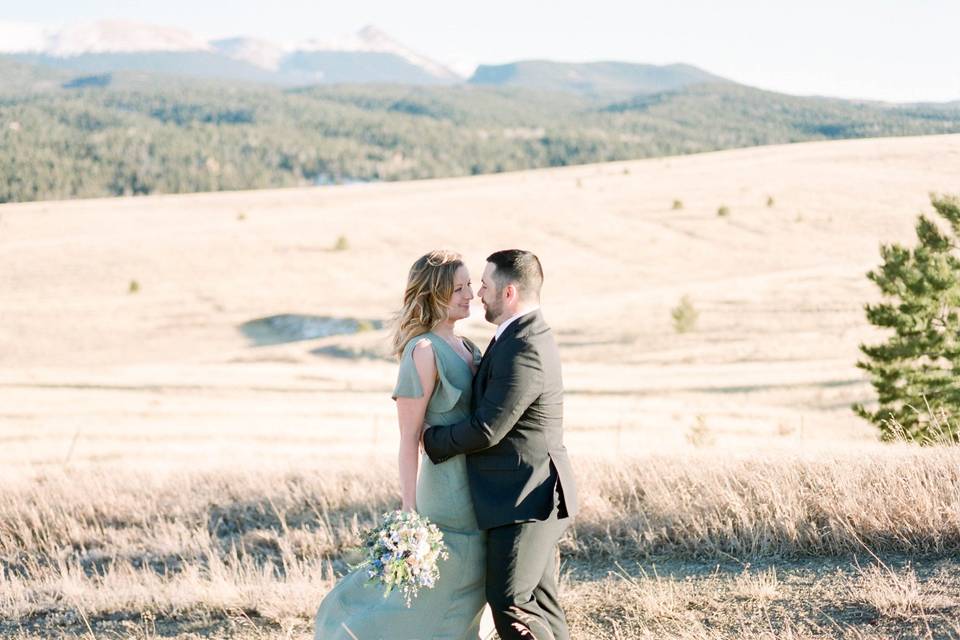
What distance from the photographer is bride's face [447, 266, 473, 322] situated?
468 cm

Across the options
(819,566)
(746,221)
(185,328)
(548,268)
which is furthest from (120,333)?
(819,566)

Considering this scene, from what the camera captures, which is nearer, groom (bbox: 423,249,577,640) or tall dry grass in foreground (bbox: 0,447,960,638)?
groom (bbox: 423,249,577,640)

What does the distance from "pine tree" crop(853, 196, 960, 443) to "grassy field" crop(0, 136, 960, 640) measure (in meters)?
1.51

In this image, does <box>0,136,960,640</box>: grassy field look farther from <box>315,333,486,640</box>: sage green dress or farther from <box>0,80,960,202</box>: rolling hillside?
<box>0,80,960,202</box>: rolling hillside

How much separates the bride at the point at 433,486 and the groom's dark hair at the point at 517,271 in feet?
0.78

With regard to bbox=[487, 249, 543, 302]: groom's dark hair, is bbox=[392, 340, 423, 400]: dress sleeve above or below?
below

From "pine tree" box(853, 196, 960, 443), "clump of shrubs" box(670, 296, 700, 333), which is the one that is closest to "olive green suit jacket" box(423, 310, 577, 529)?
"pine tree" box(853, 196, 960, 443)

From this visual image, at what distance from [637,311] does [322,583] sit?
3149 cm

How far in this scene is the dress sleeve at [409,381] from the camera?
14.9 ft

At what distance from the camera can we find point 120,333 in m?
41.4

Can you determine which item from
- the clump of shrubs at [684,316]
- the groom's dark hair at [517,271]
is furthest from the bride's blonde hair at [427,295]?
the clump of shrubs at [684,316]

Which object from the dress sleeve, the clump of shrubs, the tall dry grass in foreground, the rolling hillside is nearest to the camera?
the dress sleeve

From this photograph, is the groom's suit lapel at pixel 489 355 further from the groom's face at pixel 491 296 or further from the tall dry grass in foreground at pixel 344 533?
the tall dry grass in foreground at pixel 344 533

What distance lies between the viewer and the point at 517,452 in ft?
14.7
